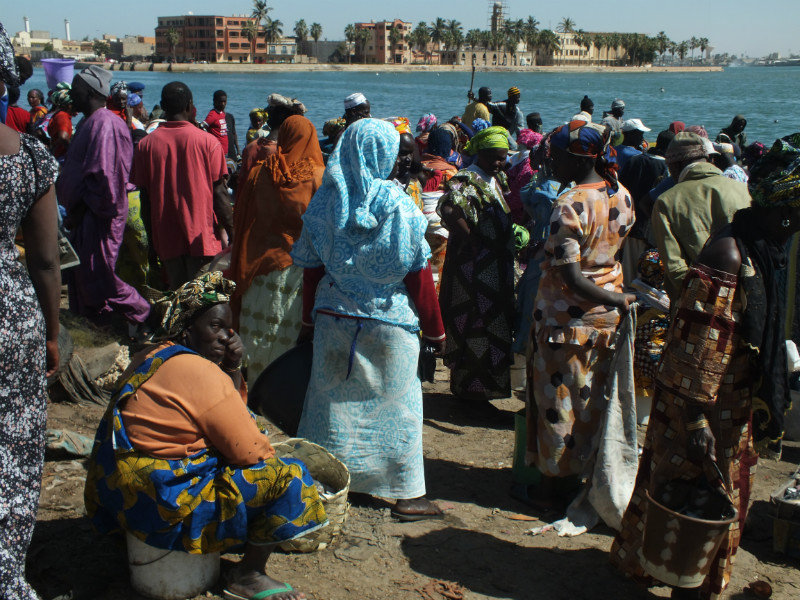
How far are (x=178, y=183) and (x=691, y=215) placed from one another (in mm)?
3623

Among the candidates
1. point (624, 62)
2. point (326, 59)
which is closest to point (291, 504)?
point (326, 59)

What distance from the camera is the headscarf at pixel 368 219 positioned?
352cm

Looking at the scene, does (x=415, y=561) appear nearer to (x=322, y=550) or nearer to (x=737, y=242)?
(x=322, y=550)

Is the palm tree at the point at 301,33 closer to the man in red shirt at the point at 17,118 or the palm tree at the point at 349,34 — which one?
the palm tree at the point at 349,34

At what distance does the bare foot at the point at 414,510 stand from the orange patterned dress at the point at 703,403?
942 mm

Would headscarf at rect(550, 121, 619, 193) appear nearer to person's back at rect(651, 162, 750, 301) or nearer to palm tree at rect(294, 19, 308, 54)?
person's back at rect(651, 162, 750, 301)

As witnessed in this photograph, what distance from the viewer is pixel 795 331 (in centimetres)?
520

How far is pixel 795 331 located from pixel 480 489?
8.08 feet

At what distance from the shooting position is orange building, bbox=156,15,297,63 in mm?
128500

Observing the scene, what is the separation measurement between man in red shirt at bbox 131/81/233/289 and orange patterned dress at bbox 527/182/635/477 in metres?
3.05

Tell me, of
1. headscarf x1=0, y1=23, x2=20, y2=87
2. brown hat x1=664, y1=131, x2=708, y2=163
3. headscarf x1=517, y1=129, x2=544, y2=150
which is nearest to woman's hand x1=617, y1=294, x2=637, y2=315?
brown hat x1=664, y1=131, x2=708, y2=163

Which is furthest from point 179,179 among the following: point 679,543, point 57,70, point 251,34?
point 251,34

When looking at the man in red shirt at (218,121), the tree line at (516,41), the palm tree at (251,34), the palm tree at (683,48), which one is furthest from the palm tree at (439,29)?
the man in red shirt at (218,121)

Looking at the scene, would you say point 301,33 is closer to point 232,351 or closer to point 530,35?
point 530,35
